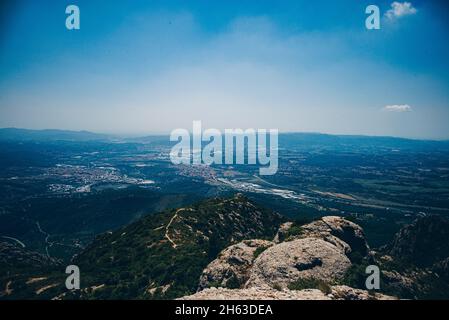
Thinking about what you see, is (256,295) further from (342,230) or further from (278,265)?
(342,230)

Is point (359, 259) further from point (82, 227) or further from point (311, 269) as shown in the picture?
point (82, 227)

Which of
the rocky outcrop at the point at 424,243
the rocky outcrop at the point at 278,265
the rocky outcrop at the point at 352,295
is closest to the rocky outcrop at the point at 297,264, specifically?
the rocky outcrop at the point at 278,265

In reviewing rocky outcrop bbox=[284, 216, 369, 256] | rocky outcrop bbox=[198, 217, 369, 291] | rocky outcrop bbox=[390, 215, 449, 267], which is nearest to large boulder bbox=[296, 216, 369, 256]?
rocky outcrop bbox=[284, 216, 369, 256]

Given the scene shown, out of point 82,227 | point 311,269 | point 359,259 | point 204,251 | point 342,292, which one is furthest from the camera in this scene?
point 82,227

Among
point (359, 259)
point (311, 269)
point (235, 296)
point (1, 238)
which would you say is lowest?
point (1, 238)

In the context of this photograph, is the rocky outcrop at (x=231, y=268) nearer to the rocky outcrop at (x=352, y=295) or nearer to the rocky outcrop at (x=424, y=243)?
the rocky outcrop at (x=352, y=295)

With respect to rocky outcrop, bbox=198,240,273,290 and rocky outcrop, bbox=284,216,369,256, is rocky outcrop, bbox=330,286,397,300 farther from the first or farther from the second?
rocky outcrop, bbox=284,216,369,256
